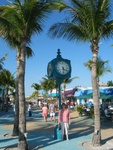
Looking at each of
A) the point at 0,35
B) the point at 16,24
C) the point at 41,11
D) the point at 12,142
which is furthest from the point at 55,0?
the point at 12,142

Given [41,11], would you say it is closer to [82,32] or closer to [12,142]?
[82,32]

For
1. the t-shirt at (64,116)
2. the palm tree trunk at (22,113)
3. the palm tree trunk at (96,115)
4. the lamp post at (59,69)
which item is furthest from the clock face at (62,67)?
the palm tree trunk at (22,113)

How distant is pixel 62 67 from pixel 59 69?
21 centimetres

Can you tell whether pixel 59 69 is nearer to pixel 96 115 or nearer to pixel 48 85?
pixel 96 115

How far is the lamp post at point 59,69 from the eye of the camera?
47.5 feet

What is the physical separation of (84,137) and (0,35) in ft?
20.7

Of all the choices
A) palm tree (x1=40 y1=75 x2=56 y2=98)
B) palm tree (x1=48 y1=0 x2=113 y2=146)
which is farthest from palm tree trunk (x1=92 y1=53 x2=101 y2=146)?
palm tree (x1=40 y1=75 x2=56 y2=98)

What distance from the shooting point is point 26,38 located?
11.7m

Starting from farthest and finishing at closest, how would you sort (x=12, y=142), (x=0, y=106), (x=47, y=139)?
(x=0, y=106), (x=47, y=139), (x=12, y=142)

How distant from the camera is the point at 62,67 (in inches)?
579

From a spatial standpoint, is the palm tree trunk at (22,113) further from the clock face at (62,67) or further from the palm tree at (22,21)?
the clock face at (62,67)

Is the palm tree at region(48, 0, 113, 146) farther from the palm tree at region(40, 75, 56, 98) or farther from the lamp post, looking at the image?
the palm tree at region(40, 75, 56, 98)

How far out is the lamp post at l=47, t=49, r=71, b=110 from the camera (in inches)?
570

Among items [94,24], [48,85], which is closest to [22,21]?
[94,24]
